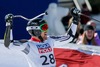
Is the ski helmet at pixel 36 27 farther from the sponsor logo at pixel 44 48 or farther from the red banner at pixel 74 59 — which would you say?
the red banner at pixel 74 59

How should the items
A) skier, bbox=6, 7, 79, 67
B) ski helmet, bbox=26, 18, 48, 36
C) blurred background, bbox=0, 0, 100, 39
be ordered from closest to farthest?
skier, bbox=6, 7, 79, 67 → ski helmet, bbox=26, 18, 48, 36 → blurred background, bbox=0, 0, 100, 39

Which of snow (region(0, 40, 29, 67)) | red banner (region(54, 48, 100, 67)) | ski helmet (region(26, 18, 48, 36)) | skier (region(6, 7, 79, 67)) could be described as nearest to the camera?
skier (region(6, 7, 79, 67))

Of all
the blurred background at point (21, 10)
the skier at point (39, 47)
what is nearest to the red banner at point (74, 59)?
the skier at point (39, 47)

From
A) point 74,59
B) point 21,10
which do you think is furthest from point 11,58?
point 21,10

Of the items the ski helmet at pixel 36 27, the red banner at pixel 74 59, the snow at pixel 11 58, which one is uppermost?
the ski helmet at pixel 36 27

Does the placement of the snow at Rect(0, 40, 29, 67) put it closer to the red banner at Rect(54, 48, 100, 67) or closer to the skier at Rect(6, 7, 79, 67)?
the skier at Rect(6, 7, 79, 67)

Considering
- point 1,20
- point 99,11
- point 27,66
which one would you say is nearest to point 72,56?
point 27,66

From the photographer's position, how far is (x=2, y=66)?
235 inches

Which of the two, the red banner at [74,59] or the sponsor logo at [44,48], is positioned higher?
the sponsor logo at [44,48]

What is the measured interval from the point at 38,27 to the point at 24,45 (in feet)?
0.99

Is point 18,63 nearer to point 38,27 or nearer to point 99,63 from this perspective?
point 38,27

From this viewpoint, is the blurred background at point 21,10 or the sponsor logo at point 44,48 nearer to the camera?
the sponsor logo at point 44,48

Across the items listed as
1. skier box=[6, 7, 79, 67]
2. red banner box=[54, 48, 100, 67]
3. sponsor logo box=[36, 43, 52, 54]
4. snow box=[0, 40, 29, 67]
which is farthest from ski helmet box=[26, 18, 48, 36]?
red banner box=[54, 48, 100, 67]

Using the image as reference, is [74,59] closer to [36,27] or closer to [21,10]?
[36,27]
